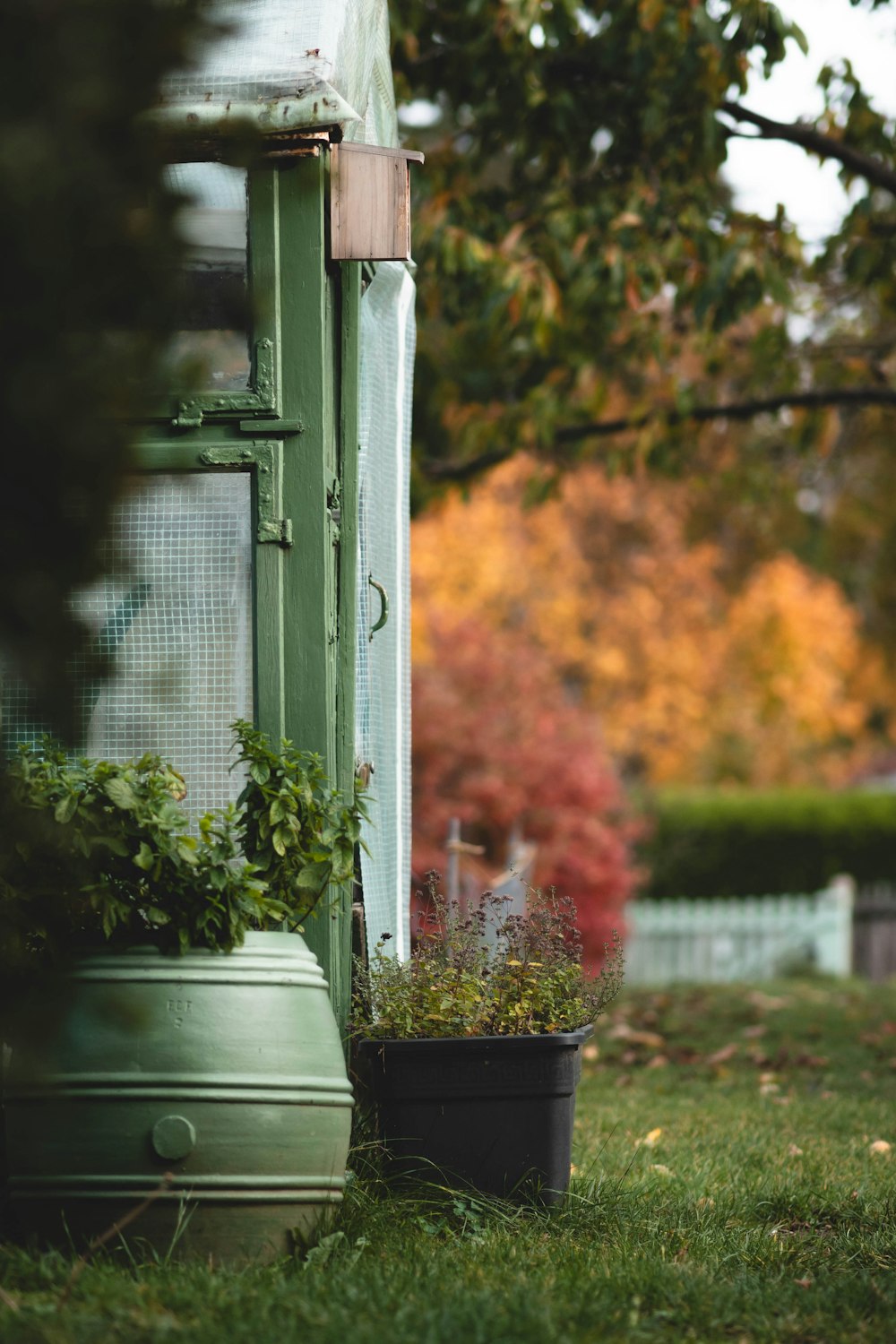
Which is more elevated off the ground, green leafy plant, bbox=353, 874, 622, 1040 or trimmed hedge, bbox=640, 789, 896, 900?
green leafy plant, bbox=353, 874, 622, 1040

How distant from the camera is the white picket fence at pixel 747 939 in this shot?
1471 cm

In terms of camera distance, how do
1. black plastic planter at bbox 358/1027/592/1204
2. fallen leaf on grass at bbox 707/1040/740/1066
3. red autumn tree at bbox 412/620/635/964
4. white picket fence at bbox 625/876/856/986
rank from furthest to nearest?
white picket fence at bbox 625/876/856/986 → red autumn tree at bbox 412/620/635/964 → fallen leaf on grass at bbox 707/1040/740/1066 → black plastic planter at bbox 358/1027/592/1204

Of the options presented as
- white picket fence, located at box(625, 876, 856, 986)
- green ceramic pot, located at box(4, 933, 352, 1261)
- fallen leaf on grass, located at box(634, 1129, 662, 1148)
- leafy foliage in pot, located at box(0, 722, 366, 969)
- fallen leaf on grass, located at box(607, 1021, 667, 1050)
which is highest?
leafy foliage in pot, located at box(0, 722, 366, 969)

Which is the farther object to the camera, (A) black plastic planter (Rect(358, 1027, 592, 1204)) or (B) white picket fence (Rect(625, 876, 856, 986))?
(B) white picket fence (Rect(625, 876, 856, 986))

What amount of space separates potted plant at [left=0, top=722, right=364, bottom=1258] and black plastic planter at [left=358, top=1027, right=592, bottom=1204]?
440mm

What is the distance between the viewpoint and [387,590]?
4840 mm

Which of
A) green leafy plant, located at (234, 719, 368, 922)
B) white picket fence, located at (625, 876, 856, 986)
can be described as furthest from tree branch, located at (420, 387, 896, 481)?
white picket fence, located at (625, 876, 856, 986)

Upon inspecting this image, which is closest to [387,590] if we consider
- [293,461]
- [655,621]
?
[293,461]

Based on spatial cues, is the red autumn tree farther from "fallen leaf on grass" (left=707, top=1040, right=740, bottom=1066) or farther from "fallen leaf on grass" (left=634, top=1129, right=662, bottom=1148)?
"fallen leaf on grass" (left=634, top=1129, right=662, bottom=1148)

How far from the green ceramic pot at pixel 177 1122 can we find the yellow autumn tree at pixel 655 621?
55.3 feet

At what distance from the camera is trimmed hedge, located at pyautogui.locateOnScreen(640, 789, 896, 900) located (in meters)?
17.6

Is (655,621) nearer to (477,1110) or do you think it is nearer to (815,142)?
(815,142)

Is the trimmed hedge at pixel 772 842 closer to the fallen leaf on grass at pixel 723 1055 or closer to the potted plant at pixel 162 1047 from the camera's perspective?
the fallen leaf on grass at pixel 723 1055

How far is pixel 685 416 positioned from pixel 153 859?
20.6 feet
